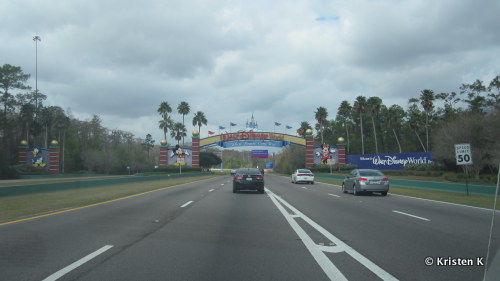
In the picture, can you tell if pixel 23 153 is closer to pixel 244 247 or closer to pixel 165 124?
pixel 165 124

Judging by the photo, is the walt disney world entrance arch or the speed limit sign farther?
the walt disney world entrance arch

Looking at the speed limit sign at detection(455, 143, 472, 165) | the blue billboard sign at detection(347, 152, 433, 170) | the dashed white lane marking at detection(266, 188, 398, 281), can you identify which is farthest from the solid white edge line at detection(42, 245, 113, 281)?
the blue billboard sign at detection(347, 152, 433, 170)

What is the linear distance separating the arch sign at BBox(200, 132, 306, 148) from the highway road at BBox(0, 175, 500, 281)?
63721mm

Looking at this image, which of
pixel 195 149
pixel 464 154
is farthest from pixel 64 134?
pixel 464 154

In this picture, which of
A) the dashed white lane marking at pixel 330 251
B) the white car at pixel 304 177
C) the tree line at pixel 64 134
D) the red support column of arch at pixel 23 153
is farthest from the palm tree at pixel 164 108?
the dashed white lane marking at pixel 330 251

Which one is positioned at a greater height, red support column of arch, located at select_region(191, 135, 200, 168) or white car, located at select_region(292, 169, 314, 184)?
red support column of arch, located at select_region(191, 135, 200, 168)

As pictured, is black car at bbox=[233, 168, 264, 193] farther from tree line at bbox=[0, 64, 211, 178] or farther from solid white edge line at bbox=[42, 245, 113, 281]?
tree line at bbox=[0, 64, 211, 178]

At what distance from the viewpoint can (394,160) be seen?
61500 millimetres

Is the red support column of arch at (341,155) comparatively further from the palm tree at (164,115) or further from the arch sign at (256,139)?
the palm tree at (164,115)

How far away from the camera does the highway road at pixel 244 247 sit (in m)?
6.08

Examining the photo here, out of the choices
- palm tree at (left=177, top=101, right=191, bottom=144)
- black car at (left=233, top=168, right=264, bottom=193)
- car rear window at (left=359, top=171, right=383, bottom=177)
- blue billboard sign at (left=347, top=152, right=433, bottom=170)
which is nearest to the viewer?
car rear window at (left=359, top=171, right=383, bottom=177)

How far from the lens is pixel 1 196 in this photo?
20.2 m

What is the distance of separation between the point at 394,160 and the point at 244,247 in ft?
190

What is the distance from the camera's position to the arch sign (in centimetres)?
7694
